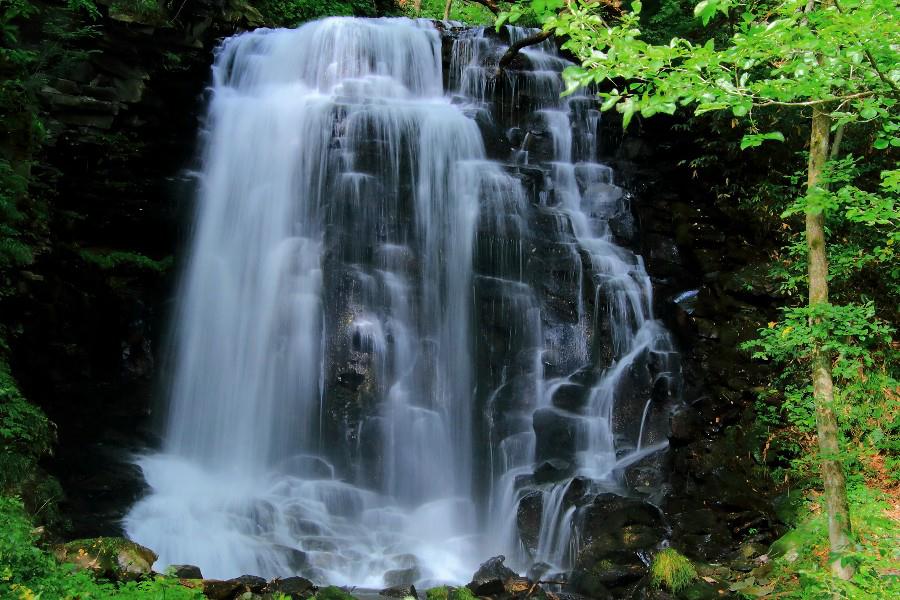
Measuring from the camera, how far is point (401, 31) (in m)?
14.0

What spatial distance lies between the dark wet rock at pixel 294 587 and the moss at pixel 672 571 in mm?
3526

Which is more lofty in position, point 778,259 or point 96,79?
Result: point 96,79

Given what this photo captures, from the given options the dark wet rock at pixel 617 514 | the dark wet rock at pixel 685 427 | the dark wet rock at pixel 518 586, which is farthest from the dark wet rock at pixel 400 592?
the dark wet rock at pixel 685 427

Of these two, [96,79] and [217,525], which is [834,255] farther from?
[96,79]

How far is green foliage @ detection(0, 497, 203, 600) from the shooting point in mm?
3770

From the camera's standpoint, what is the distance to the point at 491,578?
23.4ft

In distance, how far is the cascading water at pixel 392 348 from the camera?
→ 28.4 feet

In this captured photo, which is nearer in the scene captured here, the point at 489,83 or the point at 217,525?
the point at 217,525

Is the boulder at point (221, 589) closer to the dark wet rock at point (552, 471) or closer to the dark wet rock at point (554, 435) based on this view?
the dark wet rock at point (552, 471)

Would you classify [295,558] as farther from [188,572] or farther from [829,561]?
[829,561]

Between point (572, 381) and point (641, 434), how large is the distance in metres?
1.27

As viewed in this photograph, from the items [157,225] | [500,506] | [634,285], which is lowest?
[500,506]

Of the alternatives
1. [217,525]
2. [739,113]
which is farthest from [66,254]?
[739,113]

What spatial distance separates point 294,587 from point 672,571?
3871 millimetres
